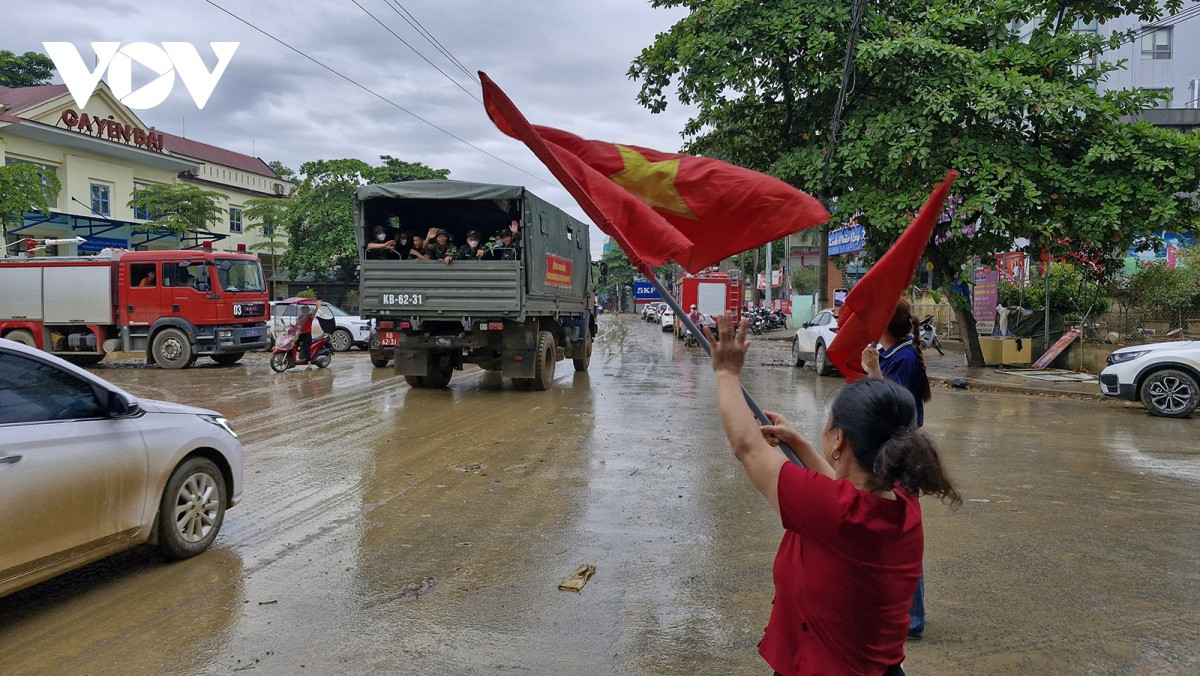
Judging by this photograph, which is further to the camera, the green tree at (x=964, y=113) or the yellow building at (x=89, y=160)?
the yellow building at (x=89, y=160)

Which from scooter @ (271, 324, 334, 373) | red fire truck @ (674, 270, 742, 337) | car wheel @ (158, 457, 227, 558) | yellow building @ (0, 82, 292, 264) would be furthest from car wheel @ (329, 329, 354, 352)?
car wheel @ (158, 457, 227, 558)

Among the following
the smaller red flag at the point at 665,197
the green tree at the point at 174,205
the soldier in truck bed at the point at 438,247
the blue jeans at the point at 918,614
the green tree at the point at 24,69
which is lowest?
the blue jeans at the point at 918,614

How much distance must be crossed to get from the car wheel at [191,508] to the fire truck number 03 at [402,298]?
312 inches

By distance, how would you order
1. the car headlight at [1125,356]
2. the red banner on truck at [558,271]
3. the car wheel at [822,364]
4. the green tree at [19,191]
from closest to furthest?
the car headlight at [1125,356] < the red banner on truck at [558,271] < the car wheel at [822,364] < the green tree at [19,191]

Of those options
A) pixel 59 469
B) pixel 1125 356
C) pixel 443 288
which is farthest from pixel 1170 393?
pixel 59 469

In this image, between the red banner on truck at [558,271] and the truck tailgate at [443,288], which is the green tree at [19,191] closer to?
the truck tailgate at [443,288]

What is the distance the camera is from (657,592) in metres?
4.63

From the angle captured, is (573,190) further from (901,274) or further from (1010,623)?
(1010,623)

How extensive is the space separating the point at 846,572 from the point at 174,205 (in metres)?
39.4

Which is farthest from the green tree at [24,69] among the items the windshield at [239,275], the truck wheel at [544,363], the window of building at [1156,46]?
→ the window of building at [1156,46]

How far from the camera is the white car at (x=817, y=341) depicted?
1900 centimetres

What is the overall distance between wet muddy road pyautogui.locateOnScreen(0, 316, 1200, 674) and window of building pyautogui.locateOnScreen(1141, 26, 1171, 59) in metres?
39.2

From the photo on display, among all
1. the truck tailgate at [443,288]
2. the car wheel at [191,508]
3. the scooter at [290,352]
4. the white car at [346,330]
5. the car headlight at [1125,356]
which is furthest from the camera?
the white car at [346,330]

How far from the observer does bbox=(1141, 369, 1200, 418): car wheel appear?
470 inches
